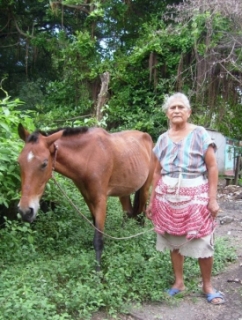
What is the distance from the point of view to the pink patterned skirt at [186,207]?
364 centimetres

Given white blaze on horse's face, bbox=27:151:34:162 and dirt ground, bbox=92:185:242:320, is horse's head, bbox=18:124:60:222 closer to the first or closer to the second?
white blaze on horse's face, bbox=27:151:34:162

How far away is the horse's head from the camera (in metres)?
3.76

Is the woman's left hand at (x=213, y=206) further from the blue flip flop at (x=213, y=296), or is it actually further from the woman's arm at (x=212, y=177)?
the blue flip flop at (x=213, y=296)

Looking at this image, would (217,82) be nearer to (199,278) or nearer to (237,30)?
(237,30)

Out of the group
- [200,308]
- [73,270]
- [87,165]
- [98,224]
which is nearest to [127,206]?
[98,224]

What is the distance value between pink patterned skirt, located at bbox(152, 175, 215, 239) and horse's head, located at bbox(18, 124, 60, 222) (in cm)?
A: 114

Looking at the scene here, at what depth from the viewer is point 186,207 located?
3.68 metres

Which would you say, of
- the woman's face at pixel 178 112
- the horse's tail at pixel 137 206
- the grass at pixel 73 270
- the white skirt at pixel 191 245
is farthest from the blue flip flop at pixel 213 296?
the horse's tail at pixel 137 206

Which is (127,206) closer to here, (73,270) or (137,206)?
(137,206)

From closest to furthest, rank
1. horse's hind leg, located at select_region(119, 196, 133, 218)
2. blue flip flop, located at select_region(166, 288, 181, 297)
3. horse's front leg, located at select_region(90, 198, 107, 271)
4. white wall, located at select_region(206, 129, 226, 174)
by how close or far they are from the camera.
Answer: blue flip flop, located at select_region(166, 288, 181, 297) < horse's front leg, located at select_region(90, 198, 107, 271) < horse's hind leg, located at select_region(119, 196, 133, 218) < white wall, located at select_region(206, 129, 226, 174)

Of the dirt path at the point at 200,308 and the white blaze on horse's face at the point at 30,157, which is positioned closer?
the dirt path at the point at 200,308

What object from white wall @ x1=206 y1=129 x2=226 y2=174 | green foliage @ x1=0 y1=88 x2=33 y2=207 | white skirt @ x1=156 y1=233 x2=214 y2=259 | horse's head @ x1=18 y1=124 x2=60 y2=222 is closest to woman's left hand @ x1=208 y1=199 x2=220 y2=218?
white skirt @ x1=156 y1=233 x2=214 y2=259

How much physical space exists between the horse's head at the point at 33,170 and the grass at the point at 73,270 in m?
0.61

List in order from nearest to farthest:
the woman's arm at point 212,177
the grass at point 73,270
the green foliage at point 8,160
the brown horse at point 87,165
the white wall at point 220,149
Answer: the grass at point 73,270, the woman's arm at point 212,177, the brown horse at point 87,165, the green foliage at point 8,160, the white wall at point 220,149
